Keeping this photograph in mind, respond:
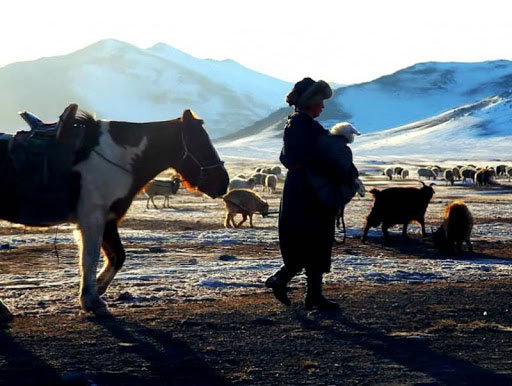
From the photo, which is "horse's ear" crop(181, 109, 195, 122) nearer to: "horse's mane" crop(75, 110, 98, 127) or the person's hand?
"horse's mane" crop(75, 110, 98, 127)

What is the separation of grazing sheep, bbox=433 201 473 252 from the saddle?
30.5 feet

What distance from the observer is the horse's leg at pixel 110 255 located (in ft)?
25.9

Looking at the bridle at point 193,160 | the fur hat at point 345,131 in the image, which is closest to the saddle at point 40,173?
the bridle at point 193,160

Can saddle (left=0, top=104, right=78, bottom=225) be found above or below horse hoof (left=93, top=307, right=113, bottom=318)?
above

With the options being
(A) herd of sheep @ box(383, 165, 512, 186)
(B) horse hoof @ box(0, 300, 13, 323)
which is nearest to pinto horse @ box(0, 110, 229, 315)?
(B) horse hoof @ box(0, 300, 13, 323)

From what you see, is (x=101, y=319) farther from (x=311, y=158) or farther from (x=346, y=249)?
(x=346, y=249)

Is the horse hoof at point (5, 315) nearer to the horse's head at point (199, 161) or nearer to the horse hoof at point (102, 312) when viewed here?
the horse hoof at point (102, 312)

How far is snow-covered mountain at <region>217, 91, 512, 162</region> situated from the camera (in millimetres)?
146250

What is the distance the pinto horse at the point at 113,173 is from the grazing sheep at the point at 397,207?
1031 centimetres

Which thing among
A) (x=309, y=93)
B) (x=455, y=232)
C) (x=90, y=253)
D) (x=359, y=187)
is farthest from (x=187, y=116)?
(x=455, y=232)

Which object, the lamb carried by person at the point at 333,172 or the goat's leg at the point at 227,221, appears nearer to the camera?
the lamb carried by person at the point at 333,172

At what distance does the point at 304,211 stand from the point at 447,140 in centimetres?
16306

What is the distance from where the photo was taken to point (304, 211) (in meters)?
7.68

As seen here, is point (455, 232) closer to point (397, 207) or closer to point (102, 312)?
point (397, 207)
